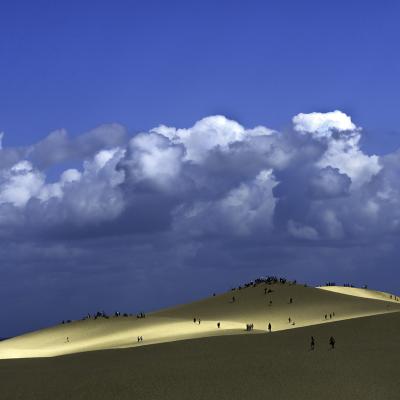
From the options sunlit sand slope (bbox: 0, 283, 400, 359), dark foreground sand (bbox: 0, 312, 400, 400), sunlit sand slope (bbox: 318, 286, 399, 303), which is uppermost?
sunlit sand slope (bbox: 318, 286, 399, 303)

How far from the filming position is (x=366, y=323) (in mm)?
58594

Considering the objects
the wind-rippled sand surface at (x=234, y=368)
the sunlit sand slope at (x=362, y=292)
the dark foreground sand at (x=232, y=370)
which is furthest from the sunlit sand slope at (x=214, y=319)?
the sunlit sand slope at (x=362, y=292)

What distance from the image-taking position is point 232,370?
42.7m

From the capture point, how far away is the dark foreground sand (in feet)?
124

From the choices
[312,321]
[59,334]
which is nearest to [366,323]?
[312,321]

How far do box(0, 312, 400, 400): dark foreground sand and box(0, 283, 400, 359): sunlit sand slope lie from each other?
12439 mm

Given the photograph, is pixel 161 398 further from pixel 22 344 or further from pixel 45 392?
pixel 22 344

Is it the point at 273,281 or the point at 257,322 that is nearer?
the point at 257,322

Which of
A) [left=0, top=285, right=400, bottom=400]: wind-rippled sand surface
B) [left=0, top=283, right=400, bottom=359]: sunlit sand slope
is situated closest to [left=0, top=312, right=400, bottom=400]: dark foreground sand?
[left=0, top=285, right=400, bottom=400]: wind-rippled sand surface

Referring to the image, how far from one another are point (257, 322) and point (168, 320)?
30.9ft

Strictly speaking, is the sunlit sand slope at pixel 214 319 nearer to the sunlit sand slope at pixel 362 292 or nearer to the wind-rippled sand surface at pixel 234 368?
the wind-rippled sand surface at pixel 234 368

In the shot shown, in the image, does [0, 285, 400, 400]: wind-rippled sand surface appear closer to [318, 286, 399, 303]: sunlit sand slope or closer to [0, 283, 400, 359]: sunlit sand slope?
[0, 283, 400, 359]: sunlit sand slope

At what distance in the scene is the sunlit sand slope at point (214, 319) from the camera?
72.5m

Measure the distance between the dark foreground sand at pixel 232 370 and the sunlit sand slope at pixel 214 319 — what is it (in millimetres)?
12439
